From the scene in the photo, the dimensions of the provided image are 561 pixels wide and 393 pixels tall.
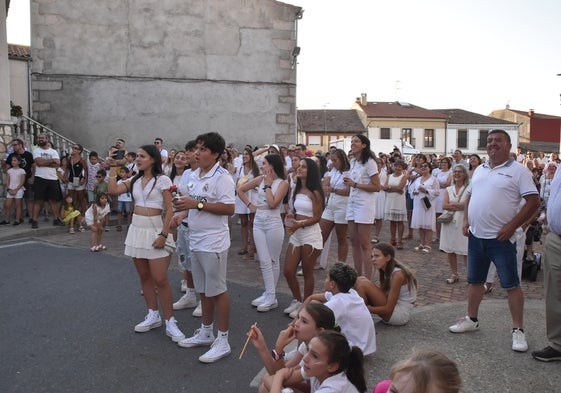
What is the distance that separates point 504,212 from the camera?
461 cm

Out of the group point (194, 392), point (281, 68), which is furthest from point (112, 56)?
point (194, 392)

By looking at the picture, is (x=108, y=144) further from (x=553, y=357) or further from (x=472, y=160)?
(x=553, y=357)

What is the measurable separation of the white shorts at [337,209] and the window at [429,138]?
54518mm

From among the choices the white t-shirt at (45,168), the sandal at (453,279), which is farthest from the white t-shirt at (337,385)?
the white t-shirt at (45,168)

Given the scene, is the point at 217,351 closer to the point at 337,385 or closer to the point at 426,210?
the point at 337,385

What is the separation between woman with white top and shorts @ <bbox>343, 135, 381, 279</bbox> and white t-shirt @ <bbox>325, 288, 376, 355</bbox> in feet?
7.57

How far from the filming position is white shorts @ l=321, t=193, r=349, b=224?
7.10 meters

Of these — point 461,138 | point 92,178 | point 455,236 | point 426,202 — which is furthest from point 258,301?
point 461,138

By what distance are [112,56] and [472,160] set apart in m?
12.8

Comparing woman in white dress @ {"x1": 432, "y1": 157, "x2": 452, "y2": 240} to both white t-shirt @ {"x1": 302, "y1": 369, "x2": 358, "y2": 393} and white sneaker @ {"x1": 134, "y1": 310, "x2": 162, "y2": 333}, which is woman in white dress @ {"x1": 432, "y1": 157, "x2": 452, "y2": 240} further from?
white t-shirt @ {"x1": 302, "y1": 369, "x2": 358, "y2": 393}

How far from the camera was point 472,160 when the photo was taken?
386 inches

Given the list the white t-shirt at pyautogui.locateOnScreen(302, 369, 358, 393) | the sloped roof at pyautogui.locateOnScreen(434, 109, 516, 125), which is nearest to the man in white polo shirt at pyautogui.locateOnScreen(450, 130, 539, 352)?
the white t-shirt at pyautogui.locateOnScreen(302, 369, 358, 393)

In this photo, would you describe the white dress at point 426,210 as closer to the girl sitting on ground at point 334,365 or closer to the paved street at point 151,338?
the paved street at point 151,338

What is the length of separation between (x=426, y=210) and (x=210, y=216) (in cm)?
632
